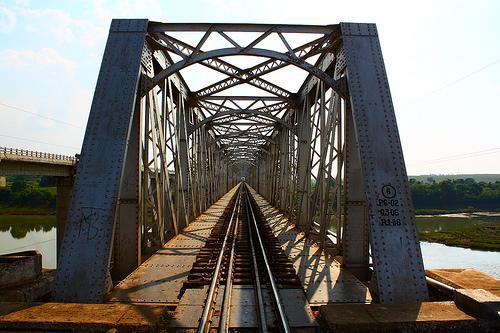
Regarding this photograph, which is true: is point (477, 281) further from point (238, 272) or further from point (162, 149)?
point (162, 149)

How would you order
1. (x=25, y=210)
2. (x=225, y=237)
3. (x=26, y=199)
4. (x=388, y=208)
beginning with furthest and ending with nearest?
1. (x=26, y=199)
2. (x=25, y=210)
3. (x=225, y=237)
4. (x=388, y=208)

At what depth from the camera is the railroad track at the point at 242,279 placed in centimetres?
501

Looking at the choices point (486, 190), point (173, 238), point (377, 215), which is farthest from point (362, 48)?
point (486, 190)

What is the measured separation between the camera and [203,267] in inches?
319

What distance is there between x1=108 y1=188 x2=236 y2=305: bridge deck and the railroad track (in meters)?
0.29

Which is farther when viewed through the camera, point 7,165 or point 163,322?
point 7,165

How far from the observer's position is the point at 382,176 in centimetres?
654

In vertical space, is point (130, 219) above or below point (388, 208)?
above

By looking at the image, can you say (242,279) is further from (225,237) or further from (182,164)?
(182,164)

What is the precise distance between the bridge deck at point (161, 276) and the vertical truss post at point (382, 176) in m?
3.56

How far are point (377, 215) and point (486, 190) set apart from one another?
307ft

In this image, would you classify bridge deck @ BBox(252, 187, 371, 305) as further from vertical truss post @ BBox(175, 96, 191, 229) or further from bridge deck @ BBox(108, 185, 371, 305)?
vertical truss post @ BBox(175, 96, 191, 229)

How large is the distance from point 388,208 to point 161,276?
465cm

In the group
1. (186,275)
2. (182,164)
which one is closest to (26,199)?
(182,164)
